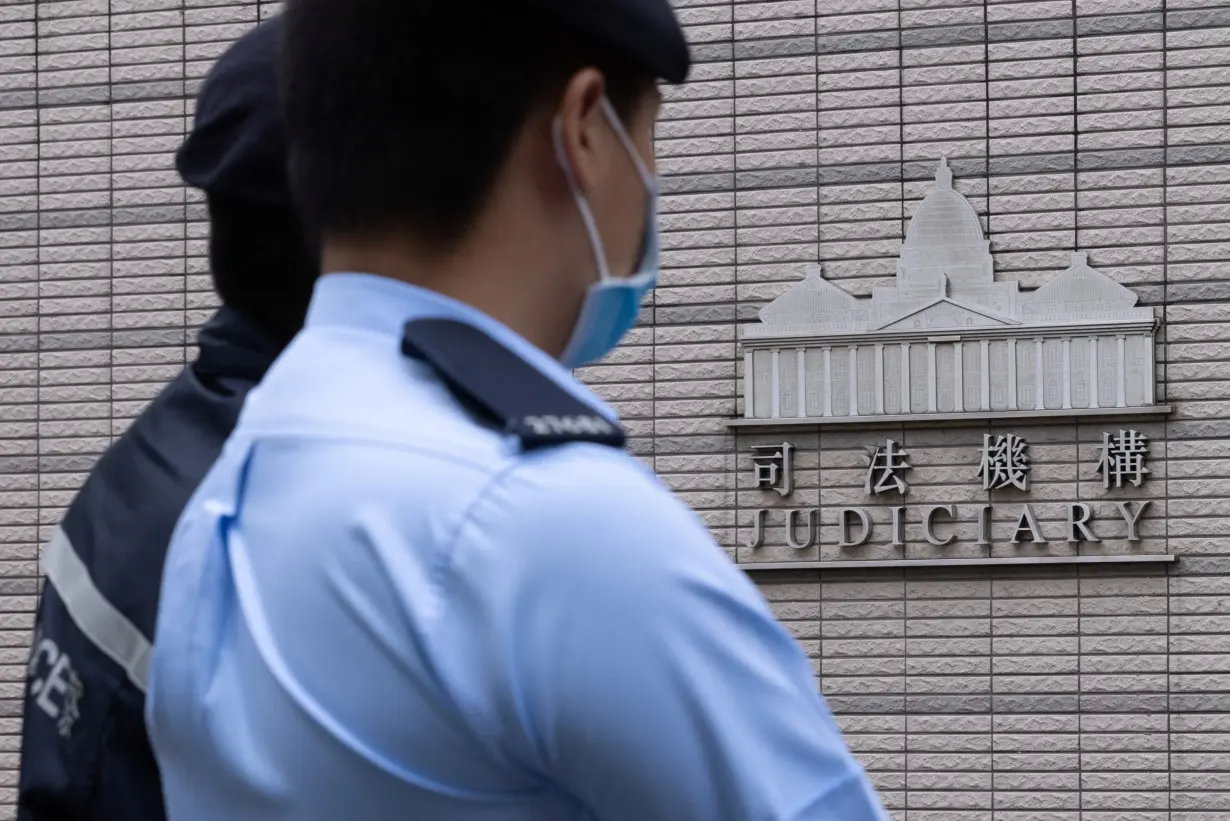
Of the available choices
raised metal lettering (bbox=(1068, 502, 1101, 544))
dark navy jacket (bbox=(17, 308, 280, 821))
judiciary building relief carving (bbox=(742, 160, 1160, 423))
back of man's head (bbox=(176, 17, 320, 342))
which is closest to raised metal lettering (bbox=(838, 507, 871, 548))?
judiciary building relief carving (bbox=(742, 160, 1160, 423))

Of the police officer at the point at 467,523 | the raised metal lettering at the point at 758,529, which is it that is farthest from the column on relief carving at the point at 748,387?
the police officer at the point at 467,523

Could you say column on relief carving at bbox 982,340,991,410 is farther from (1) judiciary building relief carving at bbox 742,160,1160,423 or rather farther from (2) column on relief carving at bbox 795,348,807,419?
(2) column on relief carving at bbox 795,348,807,419

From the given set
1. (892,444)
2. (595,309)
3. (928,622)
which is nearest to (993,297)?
(892,444)

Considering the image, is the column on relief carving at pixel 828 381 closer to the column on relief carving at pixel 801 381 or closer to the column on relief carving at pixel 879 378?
the column on relief carving at pixel 801 381

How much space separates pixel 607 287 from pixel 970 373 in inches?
241

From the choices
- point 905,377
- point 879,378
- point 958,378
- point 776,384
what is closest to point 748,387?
point 776,384

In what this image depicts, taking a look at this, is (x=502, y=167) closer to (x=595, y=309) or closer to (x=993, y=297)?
(x=595, y=309)

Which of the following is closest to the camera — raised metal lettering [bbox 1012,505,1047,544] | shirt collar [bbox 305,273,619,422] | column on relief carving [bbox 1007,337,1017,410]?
shirt collar [bbox 305,273,619,422]

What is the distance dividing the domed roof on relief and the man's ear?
6229mm

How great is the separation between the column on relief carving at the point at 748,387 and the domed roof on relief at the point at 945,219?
84cm

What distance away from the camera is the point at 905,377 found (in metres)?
7.00

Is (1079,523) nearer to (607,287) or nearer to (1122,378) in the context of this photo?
(1122,378)

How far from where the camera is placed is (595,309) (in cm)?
103

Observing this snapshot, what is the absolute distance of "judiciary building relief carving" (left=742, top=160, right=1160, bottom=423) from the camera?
269 inches
